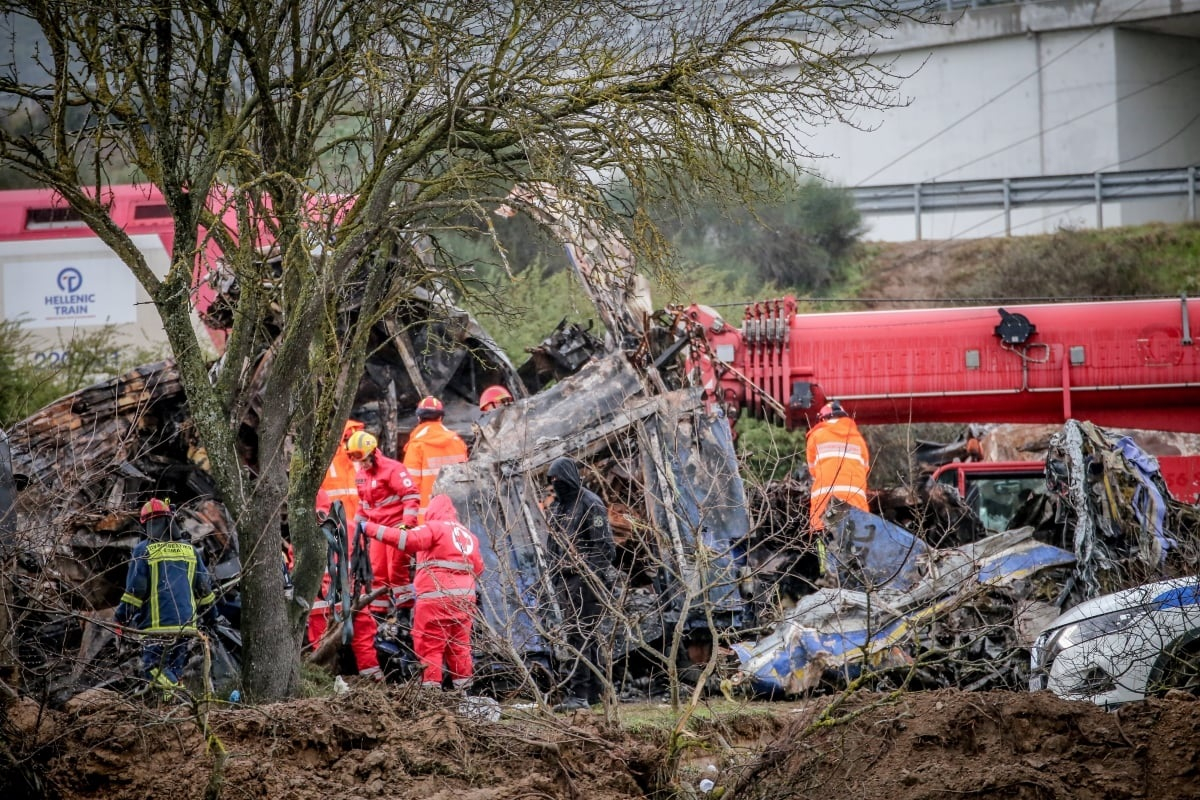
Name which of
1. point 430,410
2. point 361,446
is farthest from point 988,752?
point 430,410

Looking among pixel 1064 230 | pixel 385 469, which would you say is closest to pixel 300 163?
pixel 385 469

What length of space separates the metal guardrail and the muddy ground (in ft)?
65.7

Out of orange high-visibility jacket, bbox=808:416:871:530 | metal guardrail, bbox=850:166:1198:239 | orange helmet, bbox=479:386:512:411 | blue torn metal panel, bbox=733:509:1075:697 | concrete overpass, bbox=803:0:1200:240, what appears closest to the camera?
blue torn metal panel, bbox=733:509:1075:697

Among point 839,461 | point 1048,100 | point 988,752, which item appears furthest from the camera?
point 1048,100

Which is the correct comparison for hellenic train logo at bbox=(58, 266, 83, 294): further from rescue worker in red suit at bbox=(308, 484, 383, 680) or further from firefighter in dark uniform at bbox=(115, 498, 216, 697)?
firefighter in dark uniform at bbox=(115, 498, 216, 697)

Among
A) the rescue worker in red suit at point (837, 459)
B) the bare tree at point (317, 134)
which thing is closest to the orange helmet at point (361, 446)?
the bare tree at point (317, 134)

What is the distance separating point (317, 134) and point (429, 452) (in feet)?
11.4

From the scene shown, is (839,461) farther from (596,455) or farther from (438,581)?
(438,581)

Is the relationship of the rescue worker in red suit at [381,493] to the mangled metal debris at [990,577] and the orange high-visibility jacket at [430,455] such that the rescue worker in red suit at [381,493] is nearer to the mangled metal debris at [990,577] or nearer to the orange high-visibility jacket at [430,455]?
the orange high-visibility jacket at [430,455]

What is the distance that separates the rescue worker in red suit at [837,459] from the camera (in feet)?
36.2

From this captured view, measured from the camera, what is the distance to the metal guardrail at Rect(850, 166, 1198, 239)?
24.6m

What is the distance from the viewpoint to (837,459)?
11188 millimetres

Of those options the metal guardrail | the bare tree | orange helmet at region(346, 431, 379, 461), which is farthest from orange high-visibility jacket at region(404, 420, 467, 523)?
the metal guardrail

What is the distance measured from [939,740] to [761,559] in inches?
189
